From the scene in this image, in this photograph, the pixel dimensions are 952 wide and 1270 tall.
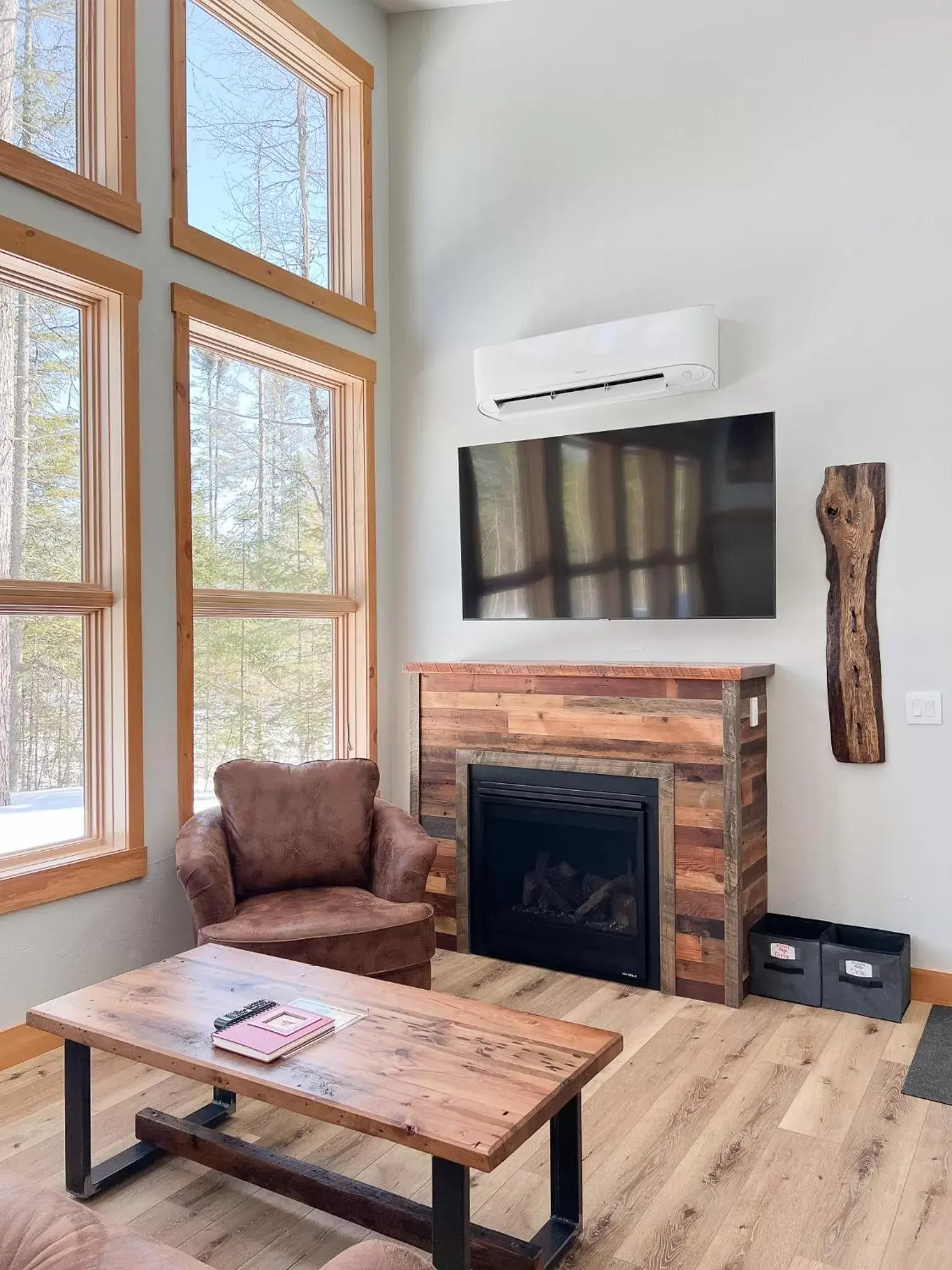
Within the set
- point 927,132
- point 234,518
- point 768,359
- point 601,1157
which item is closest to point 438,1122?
point 601,1157

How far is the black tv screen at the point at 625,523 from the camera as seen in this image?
3.44 metres

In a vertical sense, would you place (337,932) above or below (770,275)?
below

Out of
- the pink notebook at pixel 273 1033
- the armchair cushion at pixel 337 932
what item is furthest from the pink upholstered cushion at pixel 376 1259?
the armchair cushion at pixel 337 932

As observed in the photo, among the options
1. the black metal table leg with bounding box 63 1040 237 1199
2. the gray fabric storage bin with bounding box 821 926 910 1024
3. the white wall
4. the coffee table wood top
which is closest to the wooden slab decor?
the white wall

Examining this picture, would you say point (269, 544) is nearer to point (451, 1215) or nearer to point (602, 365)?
point (602, 365)

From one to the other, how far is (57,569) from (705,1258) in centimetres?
256

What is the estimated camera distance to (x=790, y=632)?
348 centimetres

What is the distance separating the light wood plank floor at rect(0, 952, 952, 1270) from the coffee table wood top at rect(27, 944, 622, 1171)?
0.42 metres

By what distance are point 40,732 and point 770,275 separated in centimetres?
297

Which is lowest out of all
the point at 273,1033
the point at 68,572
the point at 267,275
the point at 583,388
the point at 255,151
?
the point at 273,1033

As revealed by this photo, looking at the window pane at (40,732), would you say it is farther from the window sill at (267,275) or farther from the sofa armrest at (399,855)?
the window sill at (267,275)

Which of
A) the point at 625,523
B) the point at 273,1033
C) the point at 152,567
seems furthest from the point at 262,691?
the point at 273,1033

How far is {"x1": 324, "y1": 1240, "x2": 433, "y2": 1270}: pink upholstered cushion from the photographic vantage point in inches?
40.8

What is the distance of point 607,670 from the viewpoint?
3455 mm
